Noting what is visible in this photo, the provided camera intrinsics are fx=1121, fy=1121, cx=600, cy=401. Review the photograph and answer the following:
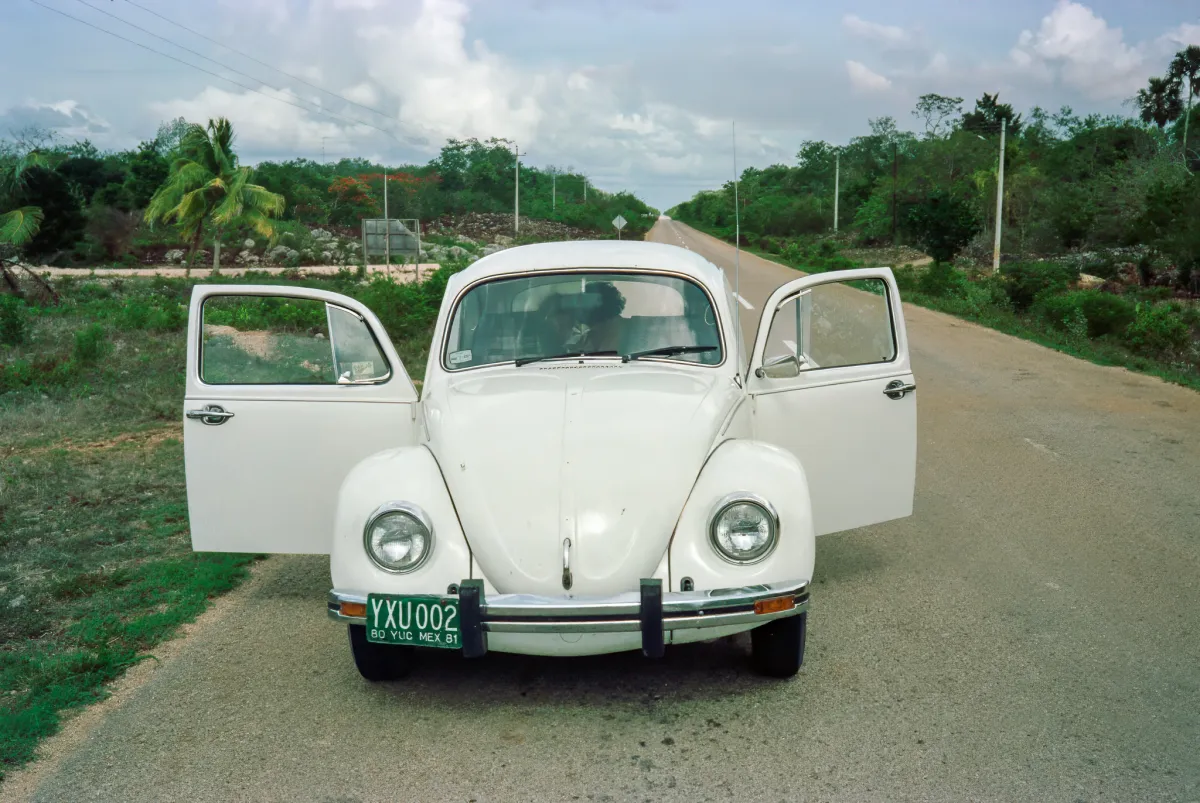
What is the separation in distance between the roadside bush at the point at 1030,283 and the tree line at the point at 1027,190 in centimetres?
547

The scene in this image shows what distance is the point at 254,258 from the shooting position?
4812 centimetres

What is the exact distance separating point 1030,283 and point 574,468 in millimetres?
22964

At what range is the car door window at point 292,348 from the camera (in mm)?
5332

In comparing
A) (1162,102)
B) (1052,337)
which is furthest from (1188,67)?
(1052,337)

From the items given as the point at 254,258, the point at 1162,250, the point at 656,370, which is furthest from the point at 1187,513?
the point at 254,258

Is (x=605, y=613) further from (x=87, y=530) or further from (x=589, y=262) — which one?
(x=87, y=530)

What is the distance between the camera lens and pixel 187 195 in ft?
126

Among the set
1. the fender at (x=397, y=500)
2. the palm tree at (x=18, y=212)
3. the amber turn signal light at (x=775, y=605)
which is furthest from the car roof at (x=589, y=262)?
the palm tree at (x=18, y=212)

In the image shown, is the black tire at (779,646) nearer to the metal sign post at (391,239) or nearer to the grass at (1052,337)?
the grass at (1052,337)

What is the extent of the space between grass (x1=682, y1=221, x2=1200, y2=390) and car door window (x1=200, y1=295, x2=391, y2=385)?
1127cm

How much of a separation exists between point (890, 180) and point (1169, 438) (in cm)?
5445

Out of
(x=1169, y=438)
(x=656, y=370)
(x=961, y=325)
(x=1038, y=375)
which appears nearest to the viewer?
(x=656, y=370)

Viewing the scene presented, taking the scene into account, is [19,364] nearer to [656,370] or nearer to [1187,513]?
[656,370]

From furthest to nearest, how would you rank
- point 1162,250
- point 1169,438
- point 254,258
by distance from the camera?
point 254,258 < point 1162,250 < point 1169,438
